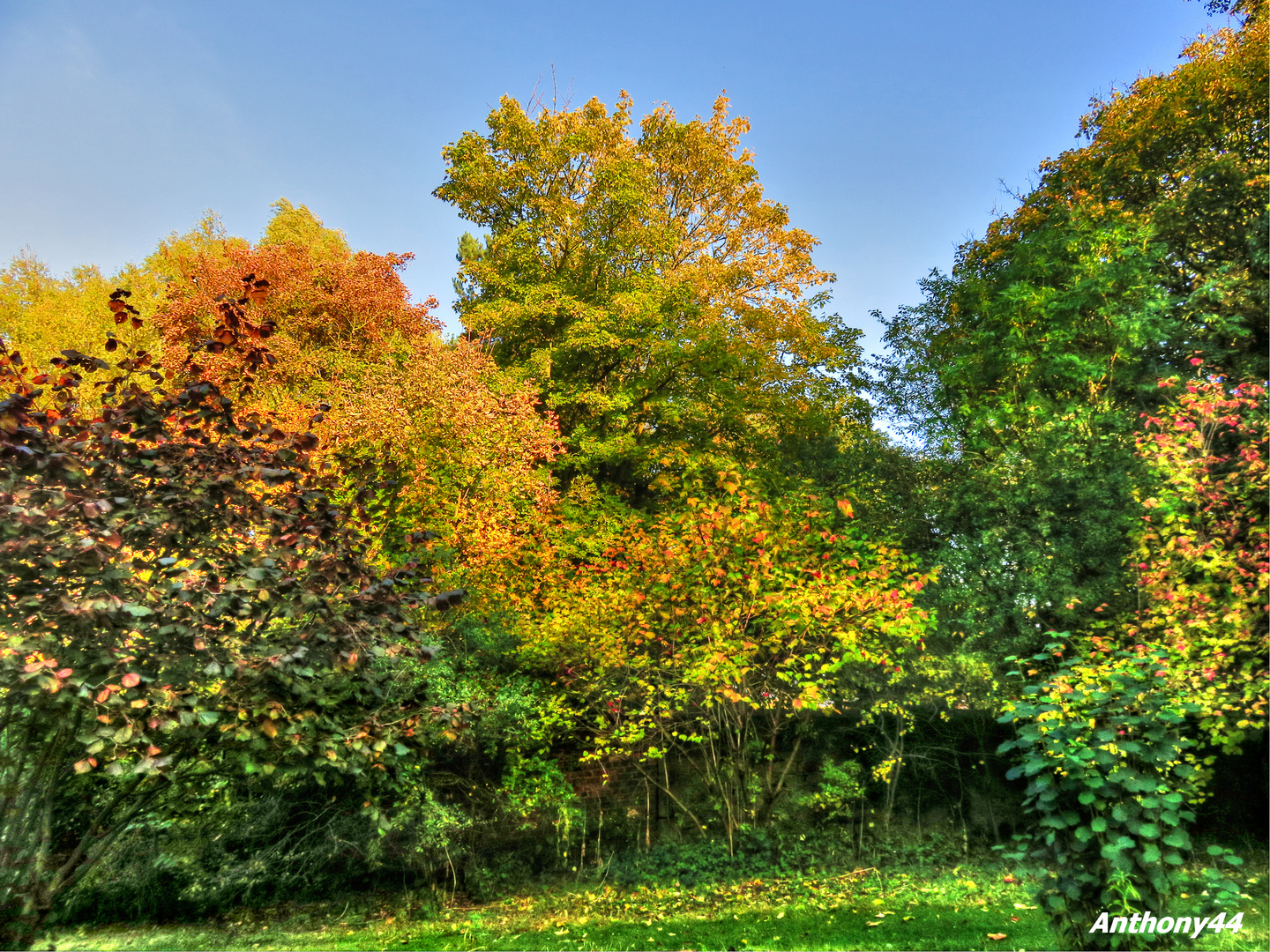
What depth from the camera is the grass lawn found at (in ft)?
22.1

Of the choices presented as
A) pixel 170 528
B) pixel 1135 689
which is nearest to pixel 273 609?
pixel 170 528

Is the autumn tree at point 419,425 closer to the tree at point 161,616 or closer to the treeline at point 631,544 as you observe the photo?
the treeline at point 631,544

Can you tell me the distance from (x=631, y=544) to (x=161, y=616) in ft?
23.0

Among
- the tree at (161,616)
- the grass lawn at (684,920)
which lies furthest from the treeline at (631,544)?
the grass lawn at (684,920)

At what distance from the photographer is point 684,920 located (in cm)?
783

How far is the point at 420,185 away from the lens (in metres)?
15.4

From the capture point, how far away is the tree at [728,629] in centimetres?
Answer: 839

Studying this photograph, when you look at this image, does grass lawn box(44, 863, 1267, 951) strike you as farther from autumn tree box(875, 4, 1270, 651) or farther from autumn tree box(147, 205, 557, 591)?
autumn tree box(147, 205, 557, 591)

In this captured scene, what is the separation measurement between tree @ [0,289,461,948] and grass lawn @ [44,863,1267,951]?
A: 5041mm

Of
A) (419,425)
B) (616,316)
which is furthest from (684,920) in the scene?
(616,316)

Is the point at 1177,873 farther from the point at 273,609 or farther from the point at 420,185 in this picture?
the point at 420,185

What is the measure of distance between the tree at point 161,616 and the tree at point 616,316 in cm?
903

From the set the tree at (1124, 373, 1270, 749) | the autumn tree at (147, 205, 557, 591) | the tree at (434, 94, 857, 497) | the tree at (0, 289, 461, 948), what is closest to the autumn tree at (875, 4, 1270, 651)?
the tree at (1124, 373, 1270, 749)

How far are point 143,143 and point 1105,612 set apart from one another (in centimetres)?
1355
